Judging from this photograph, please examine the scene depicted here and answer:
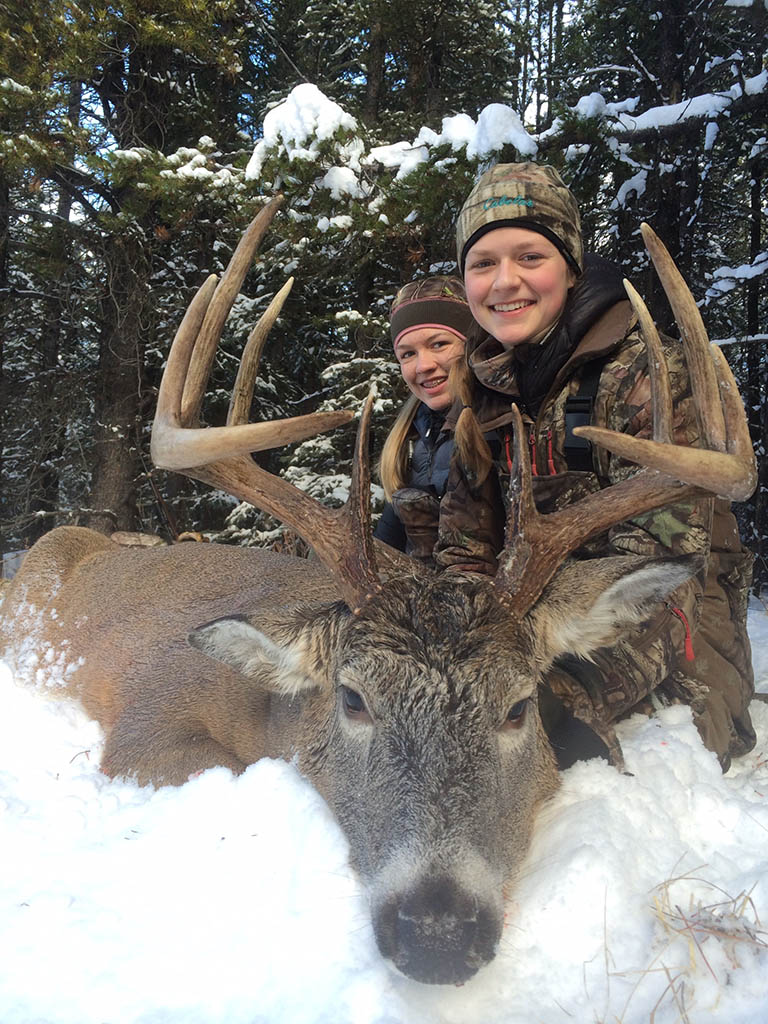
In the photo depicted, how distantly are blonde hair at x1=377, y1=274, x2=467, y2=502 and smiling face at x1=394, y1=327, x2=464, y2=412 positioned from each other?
0.27 meters

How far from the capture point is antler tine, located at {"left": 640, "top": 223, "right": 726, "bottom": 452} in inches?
107

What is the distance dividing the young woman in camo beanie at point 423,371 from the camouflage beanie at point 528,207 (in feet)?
4.66

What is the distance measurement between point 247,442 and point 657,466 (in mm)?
1630

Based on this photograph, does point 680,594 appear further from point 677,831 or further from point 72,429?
point 72,429

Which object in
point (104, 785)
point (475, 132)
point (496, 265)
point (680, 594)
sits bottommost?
point (104, 785)

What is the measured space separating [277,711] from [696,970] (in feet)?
6.84

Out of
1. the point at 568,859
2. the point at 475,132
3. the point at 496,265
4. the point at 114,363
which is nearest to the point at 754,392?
the point at 475,132

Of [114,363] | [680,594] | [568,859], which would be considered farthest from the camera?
[114,363]

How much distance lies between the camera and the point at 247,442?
9.51 feet

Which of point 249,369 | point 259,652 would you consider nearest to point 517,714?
point 259,652

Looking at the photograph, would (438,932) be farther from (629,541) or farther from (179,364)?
(179,364)

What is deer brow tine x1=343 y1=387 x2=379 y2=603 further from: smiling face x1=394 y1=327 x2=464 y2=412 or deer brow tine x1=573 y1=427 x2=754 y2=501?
smiling face x1=394 y1=327 x2=464 y2=412

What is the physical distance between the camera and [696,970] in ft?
6.10

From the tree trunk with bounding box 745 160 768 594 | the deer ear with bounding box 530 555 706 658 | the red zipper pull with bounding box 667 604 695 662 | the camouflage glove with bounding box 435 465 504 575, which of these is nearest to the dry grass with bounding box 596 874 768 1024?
the deer ear with bounding box 530 555 706 658
